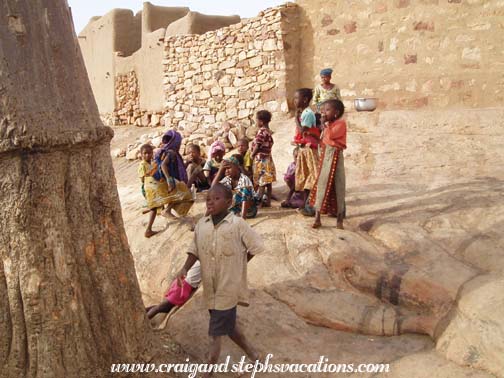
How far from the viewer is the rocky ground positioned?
3314mm

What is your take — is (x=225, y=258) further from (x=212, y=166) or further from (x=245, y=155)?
(x=212, y=166)

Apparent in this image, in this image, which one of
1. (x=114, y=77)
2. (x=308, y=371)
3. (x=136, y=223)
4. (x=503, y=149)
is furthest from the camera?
(x=114, y=77)

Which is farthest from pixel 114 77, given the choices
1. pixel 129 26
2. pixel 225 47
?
pixel 225 47

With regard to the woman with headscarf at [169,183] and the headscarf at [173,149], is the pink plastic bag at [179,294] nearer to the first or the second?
the woman with headscarf at [169,183]

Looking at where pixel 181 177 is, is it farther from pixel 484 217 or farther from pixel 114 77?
pixel 114 77

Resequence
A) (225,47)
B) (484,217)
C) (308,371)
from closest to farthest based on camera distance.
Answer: (308,371) < (484,217) < (225,47)

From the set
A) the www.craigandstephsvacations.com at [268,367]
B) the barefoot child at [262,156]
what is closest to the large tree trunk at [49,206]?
the www.craigandstephsvacations.com at [268,367]

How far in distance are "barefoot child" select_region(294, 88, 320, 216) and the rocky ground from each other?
1.22 ft

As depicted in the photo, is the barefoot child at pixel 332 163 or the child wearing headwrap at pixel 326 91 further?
the child wearing headwrap at pixel 326 91

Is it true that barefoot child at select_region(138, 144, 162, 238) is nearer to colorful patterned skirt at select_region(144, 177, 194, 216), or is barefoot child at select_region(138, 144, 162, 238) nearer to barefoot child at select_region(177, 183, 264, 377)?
colorful patterned skirt at select_region(144, 177, 194, 216)

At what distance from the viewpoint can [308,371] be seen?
3285mm

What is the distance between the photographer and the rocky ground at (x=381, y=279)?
331 centimetres

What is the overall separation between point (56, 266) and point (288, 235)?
7.78 feet

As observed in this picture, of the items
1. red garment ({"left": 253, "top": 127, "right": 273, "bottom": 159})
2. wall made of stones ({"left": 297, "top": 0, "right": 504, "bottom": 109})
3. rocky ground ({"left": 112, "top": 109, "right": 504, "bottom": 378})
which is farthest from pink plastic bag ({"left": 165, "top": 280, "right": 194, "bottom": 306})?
wall made of stones ({"left": 297, "top": 0, "right": 504, "bottom": 109})
